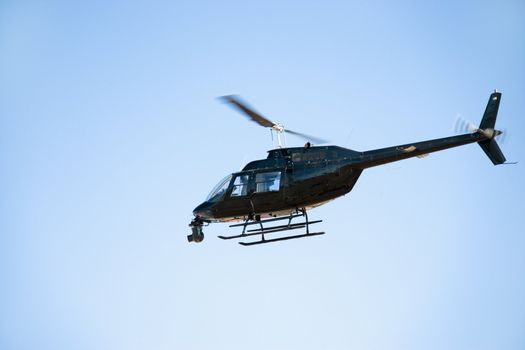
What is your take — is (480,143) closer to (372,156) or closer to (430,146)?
(430,146)

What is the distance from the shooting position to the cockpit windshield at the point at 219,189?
2067cm

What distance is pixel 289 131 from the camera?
20.6 m

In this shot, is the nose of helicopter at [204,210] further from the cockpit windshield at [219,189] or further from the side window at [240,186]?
the side window at [240,186]

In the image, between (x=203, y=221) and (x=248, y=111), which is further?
(x=203, y=221)

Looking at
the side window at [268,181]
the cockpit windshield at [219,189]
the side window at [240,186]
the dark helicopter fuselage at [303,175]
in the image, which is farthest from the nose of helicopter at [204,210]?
the side window at [268,181]

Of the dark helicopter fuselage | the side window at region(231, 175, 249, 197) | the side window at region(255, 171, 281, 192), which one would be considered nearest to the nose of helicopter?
the dark helicopter fuselage

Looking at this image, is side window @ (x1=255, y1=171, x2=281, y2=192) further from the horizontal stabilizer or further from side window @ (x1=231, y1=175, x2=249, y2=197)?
the horizontal stabilizer

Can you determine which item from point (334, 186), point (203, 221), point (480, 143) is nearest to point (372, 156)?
point (334, 186)

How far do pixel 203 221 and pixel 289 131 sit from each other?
2917mm

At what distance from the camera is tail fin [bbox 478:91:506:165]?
1994 centimetres

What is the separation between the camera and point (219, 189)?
20.8m

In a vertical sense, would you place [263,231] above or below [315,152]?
below

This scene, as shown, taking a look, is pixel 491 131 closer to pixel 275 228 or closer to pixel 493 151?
pixel 493 151

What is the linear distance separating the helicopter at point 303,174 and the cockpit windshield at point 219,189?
0.07 metres
